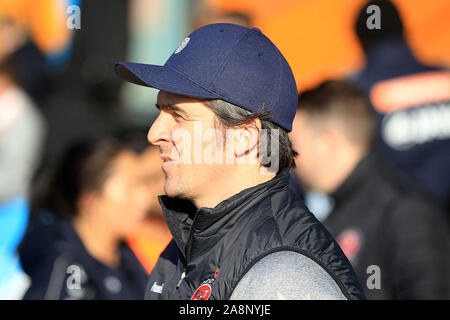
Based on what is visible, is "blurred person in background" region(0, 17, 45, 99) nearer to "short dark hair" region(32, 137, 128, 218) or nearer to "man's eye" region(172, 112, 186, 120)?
"short dark hair" region(32, 137, 128, 218)

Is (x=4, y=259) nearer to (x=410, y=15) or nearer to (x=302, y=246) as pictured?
(x=302, y=246)

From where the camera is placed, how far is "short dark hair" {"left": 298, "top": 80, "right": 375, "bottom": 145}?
12.1ft

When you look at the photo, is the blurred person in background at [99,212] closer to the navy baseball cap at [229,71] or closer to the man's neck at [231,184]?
the man's neck at [231,184]

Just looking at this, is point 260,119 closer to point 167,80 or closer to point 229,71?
point 229,71

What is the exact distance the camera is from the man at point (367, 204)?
10.1 feet

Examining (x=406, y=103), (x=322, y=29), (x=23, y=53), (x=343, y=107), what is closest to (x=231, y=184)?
(x=343, y=107)

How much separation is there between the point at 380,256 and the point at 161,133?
5.17 feet

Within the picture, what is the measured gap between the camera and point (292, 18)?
5.53 meters

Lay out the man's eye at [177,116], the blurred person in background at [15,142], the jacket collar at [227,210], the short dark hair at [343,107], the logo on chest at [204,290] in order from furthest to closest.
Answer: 1. the blurred person in background at [15,142]
2. the short dark hair at [343,107]
3. the man's eye at [177,116]
4. the jacket collar at [227,210]
5. the logo on chest at [204,290]

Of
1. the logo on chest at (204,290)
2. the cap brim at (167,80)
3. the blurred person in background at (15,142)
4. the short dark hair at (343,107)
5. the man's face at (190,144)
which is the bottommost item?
the blurred person in background at (15,142)

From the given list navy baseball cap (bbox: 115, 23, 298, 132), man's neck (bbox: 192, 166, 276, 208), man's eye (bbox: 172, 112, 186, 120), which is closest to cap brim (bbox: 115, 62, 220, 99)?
navy baseball cap (bbox: 115, 23, 298, 132)

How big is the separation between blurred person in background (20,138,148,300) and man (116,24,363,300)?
113cm

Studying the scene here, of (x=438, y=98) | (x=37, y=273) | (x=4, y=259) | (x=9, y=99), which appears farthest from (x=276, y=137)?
(x=9, y=99)

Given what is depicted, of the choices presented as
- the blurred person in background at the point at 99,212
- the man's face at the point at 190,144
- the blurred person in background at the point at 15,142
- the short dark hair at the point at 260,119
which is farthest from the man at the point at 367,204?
the blurred person in background at the point at 15,142
